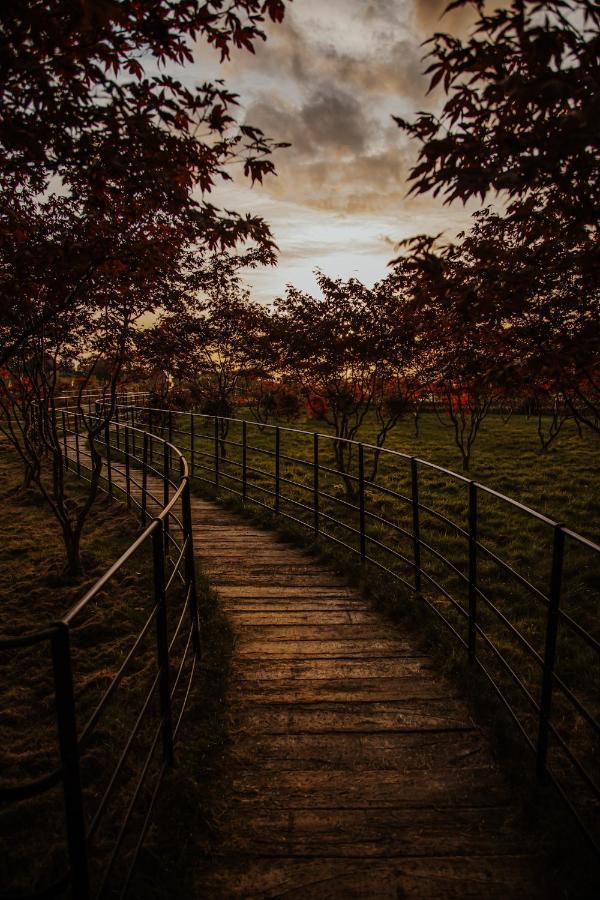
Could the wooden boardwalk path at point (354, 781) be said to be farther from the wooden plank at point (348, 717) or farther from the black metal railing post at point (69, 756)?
the black metal railing post at point (69, 756)

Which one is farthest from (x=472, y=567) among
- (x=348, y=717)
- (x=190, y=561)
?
(x=190, y=561)

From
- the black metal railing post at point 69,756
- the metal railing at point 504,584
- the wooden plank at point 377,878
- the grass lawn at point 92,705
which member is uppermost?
the black metal railing post at point 69,756

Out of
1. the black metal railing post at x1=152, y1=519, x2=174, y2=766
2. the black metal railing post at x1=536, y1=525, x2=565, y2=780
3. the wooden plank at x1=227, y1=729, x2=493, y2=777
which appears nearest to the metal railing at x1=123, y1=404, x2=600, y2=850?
the black metal railing post at x1=536, y1=525, x2=565, y2=780

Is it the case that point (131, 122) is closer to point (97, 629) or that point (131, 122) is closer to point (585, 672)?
point (97, 629)

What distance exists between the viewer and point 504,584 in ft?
17.6

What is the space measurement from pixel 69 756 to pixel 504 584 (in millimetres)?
4915

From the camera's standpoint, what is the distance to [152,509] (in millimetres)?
8219

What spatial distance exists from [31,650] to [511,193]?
212 inches

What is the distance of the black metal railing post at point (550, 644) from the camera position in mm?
2281

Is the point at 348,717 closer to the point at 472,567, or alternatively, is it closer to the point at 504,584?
the point at 472,567

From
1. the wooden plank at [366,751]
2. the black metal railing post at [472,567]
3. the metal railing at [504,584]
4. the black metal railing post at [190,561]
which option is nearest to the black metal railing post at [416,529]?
the metal railing at [504,584]

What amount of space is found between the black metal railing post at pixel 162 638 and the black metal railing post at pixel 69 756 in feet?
3.03

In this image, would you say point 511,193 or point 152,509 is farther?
point 152,509

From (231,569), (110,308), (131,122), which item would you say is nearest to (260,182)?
(131,122)
